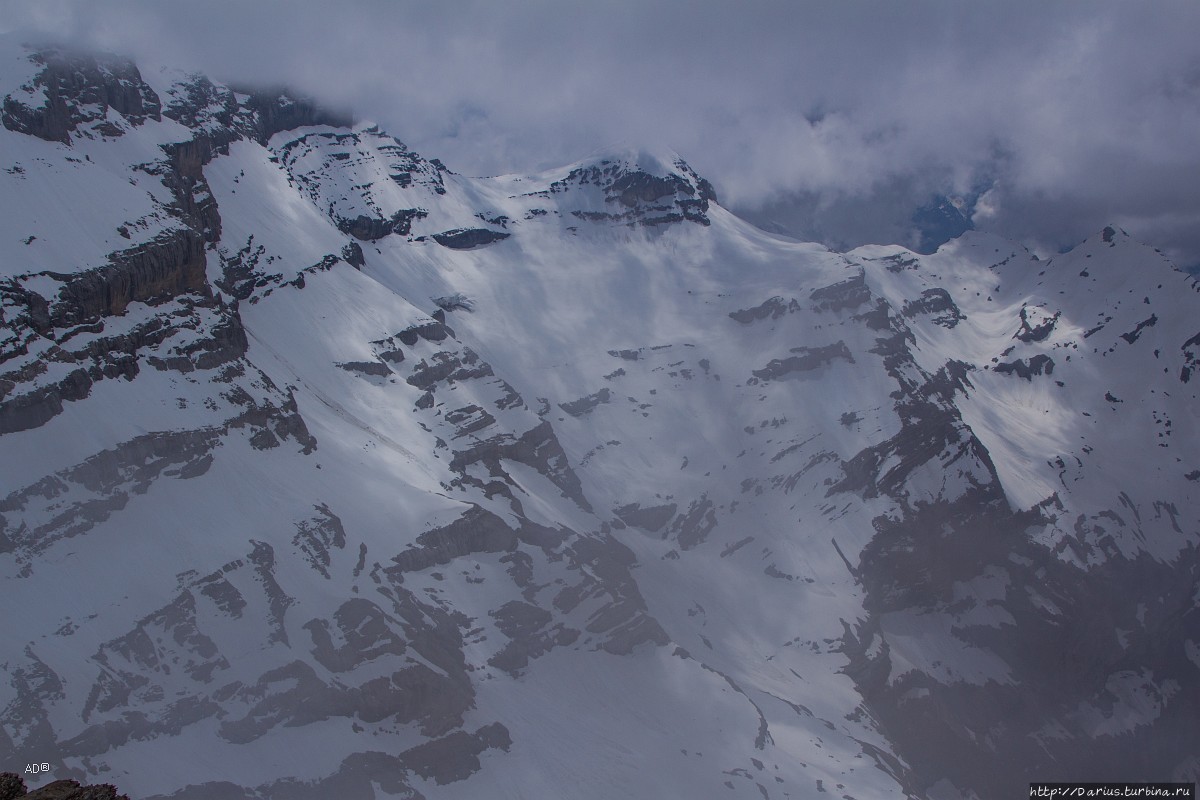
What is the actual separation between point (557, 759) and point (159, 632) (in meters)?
61.8

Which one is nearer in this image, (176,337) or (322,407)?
(176,337)

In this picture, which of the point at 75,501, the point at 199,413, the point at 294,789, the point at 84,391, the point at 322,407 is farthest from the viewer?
the point at 322,407

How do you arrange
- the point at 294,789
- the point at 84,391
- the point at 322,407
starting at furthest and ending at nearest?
the point at 322,407, the point at 84,391, the point at 294,789

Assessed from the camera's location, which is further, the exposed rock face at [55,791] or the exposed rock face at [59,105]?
the exposed rock face at [59,105]

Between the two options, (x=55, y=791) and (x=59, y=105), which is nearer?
(x=55, y=791)

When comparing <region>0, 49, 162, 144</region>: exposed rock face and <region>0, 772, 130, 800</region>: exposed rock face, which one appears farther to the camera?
<region>0, 49, 162, 144</region>: exposed rock face

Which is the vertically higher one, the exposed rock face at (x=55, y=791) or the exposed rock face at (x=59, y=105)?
the exposed rock face at (x=59, y=105)

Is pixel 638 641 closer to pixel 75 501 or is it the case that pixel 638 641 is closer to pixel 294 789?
pixel 294 789

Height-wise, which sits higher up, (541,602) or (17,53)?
(17,53)

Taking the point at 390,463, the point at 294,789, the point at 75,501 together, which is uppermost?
the point at 390,463

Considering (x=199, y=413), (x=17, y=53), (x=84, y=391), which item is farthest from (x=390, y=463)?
(x=17, y=53)

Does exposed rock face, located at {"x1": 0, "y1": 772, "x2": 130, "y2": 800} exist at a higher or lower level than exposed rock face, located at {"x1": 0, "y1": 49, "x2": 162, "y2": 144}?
lower

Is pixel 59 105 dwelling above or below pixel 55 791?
above

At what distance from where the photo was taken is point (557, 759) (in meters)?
157
